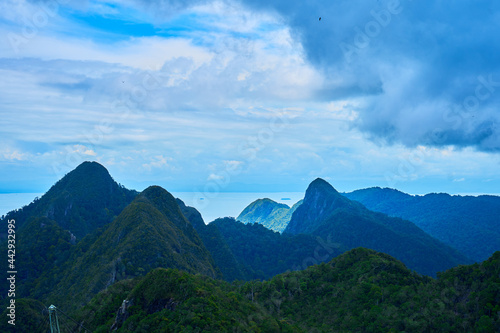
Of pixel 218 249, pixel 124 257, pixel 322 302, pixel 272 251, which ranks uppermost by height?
pixel 218 249

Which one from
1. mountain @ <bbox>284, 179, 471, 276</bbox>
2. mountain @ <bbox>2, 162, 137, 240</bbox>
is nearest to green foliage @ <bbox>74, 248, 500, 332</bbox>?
mountain @ <bbox>2, 162, 137, 240</bbox>

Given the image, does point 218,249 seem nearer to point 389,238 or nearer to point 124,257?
point 124,257

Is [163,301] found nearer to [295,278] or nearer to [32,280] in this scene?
[295,278]

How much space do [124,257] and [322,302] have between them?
37756mm

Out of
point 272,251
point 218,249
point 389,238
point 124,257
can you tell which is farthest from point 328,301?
point 389,238

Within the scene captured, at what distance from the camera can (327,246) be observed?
472 feet

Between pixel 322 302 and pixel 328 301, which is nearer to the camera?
pixel 328 301

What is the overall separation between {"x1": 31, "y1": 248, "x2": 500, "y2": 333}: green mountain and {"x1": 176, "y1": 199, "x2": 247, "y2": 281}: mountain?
52043mm

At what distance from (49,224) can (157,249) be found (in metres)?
38.3

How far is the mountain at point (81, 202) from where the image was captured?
107 metres

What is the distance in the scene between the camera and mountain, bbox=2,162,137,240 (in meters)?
107

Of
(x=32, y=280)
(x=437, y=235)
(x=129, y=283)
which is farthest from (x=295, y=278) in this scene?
(x=437, y=235)

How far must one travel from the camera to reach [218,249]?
124438 millimetres

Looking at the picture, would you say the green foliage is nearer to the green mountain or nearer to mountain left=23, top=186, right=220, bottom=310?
the green mountain
